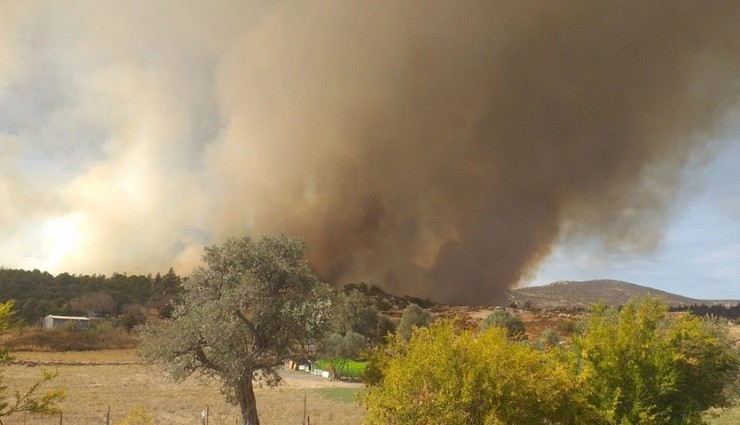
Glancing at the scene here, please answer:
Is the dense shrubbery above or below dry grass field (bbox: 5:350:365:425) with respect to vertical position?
above

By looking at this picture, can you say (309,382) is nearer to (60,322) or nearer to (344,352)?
(344,352)

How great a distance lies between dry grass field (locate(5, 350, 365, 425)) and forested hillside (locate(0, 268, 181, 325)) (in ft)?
127

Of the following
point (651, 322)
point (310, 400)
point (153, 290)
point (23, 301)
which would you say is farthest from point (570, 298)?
point (651, 322)

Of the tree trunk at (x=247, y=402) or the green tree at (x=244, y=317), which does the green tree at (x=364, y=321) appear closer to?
the tree trunk at (x=247, y=402)

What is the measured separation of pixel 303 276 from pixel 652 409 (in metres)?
9.17

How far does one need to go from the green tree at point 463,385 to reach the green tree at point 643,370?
186cm

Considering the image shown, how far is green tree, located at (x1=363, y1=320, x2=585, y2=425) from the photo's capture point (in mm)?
10438

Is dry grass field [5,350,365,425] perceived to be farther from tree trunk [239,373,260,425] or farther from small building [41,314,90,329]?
small building [41,314,90,329]

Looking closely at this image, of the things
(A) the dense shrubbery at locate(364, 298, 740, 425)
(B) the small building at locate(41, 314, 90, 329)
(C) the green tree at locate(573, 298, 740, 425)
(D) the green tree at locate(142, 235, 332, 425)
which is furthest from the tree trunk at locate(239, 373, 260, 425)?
(B) the small building at locate(41, 314, 90, 329)

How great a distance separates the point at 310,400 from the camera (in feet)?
97.3

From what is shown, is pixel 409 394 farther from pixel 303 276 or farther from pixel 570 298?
pixel 570 298

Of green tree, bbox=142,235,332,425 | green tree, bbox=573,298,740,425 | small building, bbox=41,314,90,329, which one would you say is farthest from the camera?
small building, bbox=41,314,90,329

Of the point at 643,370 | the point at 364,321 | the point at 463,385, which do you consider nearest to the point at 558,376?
the point at 463,385

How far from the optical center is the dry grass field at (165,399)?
2131 centimetres
